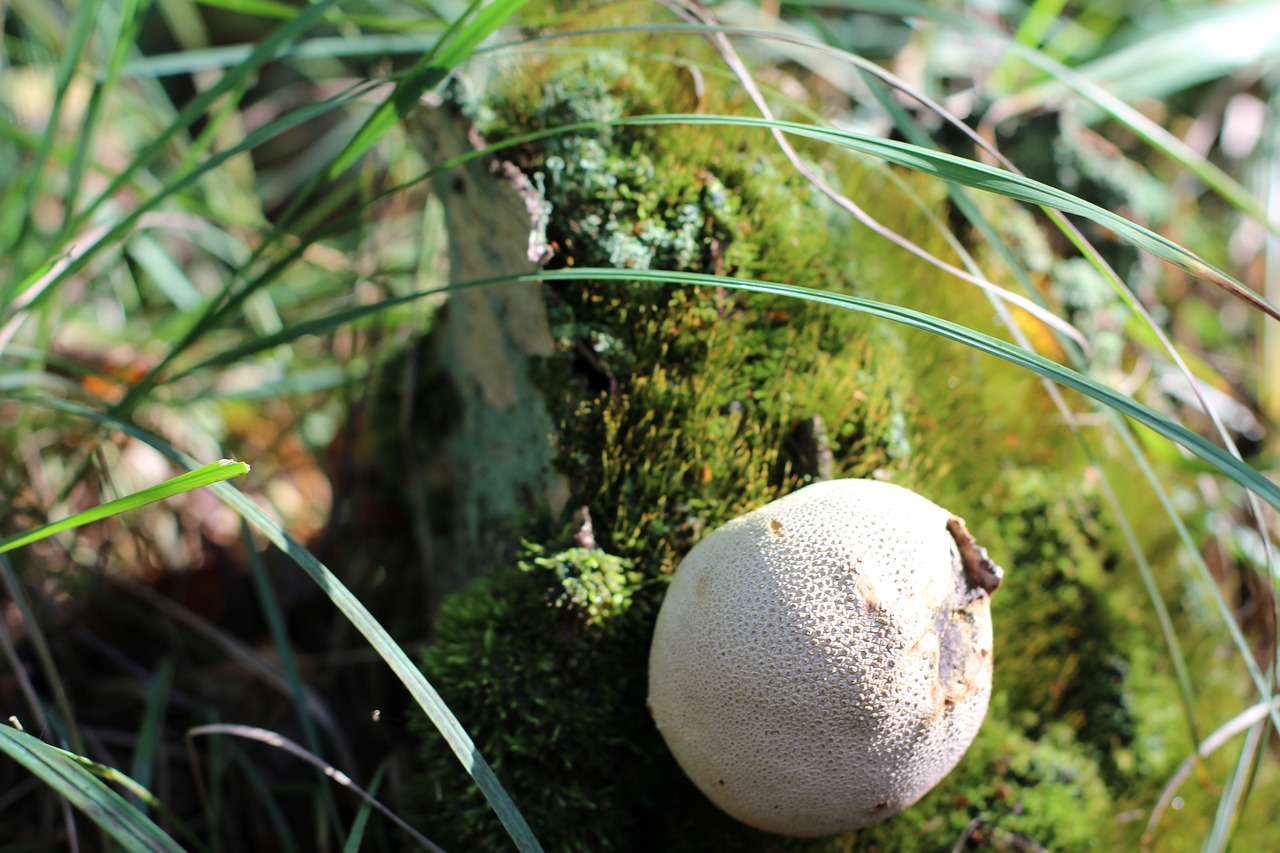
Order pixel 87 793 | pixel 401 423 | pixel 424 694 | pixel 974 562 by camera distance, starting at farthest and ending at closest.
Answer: pixel 401 423
pixel 974 562
pixel 424 694
pixel 87 793

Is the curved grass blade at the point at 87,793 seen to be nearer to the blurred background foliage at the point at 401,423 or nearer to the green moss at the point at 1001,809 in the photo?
the blurred background foliage at the point at 401,423

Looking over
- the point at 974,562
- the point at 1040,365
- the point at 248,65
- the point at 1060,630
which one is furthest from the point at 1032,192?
the point at 248,65

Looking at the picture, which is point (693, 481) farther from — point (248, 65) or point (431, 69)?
point (248, 65)

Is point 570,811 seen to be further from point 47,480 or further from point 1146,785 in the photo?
point 47,480

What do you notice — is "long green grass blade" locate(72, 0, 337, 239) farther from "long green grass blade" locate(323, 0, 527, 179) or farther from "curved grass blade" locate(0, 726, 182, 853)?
"curved grass blade" locate(0, 726, 182, 853)

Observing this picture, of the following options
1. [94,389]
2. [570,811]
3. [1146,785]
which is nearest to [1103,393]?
[570,811]

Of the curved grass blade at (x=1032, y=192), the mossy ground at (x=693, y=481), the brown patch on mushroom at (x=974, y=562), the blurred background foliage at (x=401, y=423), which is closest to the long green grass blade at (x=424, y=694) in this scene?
the blurred background foliage at (x=401, y=423)

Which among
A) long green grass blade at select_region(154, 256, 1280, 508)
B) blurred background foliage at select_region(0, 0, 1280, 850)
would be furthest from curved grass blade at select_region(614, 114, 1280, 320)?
blurred background foliage at select_region(0, 0, 1280, 850)
